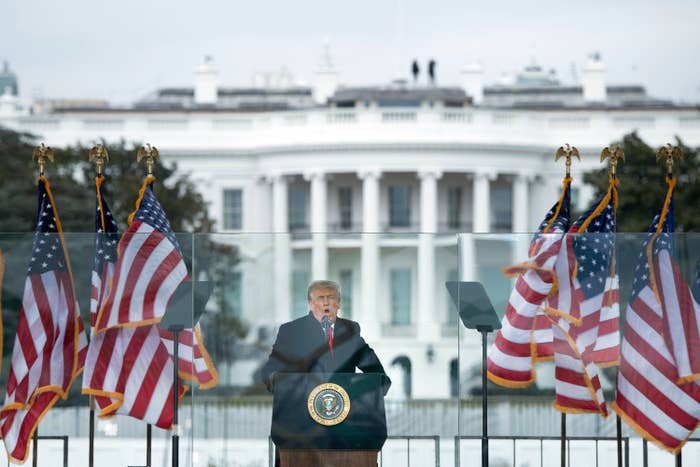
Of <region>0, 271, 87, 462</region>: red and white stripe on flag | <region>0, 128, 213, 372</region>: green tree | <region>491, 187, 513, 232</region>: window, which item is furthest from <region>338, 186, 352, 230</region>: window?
<region>0, 271, 87, 462</region>: red and white stripe on flag

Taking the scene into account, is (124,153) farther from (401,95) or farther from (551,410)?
(551,410)

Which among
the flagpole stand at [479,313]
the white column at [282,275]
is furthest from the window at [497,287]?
the white column at [282,275]

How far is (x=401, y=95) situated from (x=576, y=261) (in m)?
64.3

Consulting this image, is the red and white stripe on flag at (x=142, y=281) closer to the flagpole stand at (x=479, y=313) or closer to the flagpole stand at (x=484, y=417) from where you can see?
the flagpole stand at (x=479, y=313)

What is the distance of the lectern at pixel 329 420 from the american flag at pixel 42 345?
6.06 ft

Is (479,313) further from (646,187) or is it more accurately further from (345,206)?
(345,206)

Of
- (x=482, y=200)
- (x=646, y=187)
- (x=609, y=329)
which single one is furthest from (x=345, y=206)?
(x=609, y=329)

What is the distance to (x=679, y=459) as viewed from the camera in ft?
57.9

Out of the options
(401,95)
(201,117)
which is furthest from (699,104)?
(201,117)

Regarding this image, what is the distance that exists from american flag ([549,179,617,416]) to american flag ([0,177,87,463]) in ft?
12.5

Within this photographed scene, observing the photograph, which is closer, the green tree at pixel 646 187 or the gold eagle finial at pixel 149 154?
the gold eagle finial at pixel 149 154

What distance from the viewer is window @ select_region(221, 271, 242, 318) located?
17.6 meters

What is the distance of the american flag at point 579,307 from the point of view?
693 inches

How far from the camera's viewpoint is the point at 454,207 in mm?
81500
